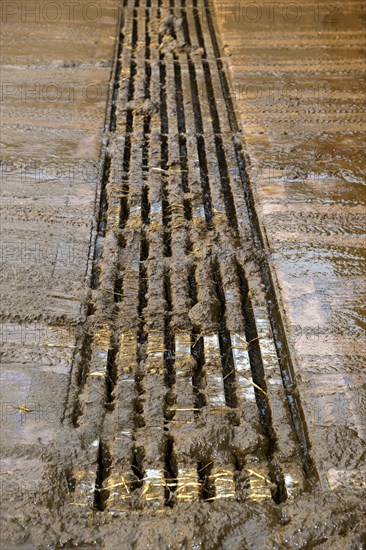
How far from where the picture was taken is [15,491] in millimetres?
2086

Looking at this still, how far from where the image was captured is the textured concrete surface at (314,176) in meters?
2.50

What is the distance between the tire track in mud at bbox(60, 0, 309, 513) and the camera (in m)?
2.20

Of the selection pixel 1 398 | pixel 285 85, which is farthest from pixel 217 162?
pixel 1 398

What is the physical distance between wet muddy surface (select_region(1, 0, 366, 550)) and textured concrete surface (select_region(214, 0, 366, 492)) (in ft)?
A: 0.04

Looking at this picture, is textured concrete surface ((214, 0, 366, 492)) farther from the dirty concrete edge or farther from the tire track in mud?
the tire track in mud

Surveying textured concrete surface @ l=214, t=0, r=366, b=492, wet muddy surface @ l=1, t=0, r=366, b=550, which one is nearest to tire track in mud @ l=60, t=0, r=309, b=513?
wet muddy surface @ l=1, t=0, r=366, b=550

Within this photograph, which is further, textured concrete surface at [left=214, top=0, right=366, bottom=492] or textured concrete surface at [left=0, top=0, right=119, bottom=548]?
textured concrete surface at [left=214, top=0, right=366, bottom=492]

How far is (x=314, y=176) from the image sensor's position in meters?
3.66

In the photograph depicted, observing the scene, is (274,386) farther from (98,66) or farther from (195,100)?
(98,66)

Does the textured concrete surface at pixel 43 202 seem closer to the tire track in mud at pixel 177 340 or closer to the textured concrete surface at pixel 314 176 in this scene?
the tire track in mud at pixel 177 340

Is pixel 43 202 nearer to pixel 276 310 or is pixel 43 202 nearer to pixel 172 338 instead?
pixel 172 338

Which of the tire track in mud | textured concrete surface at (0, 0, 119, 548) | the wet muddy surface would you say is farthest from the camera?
textured concrete surface at (0, 0, 119, 548)

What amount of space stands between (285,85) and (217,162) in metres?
1.20

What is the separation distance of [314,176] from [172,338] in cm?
152
